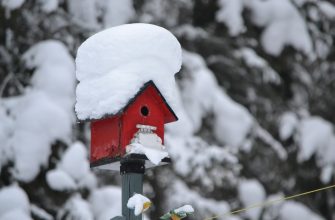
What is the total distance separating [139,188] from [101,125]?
43 centimetres

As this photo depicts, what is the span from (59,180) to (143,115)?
2.11 m

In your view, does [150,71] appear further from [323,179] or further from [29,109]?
[323,179]

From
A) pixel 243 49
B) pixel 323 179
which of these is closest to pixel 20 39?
pixel 243 49

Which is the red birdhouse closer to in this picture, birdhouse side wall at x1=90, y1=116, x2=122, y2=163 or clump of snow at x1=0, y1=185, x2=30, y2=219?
birdhouse side wall at x1=90, y1=116, x2=122, y2=163

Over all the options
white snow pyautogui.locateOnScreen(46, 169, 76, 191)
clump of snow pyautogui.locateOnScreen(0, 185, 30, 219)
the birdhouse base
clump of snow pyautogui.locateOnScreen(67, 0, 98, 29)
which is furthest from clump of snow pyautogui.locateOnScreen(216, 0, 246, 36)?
the birdhouse base

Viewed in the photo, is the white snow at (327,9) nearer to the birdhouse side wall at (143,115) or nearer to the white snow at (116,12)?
the white snow at (116,12)

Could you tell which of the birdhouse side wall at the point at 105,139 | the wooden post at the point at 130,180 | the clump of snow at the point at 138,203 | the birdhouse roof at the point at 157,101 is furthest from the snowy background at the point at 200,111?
the clump of snow at the point at 138,203

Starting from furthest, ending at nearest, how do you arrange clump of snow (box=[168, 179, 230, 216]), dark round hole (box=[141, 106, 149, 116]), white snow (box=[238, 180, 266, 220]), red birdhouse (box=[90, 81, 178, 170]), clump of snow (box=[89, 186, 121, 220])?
white snow (box=[238, 180, 266, 220]), clump of snow (box=[168, 179, 230, 216]), clump of snow (box=[89, 186, 121, 220]), dark round hole (box=[141, 106, 149, 116]), red birdhouse (box=[90, 81, 178, 170])

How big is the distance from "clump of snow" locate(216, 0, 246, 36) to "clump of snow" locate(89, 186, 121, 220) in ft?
8.32

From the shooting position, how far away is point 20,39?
591cm

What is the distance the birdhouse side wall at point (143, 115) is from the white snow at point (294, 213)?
4934 mm

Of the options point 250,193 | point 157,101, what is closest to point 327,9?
point 250,193

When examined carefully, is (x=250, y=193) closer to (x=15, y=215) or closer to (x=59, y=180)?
(x=59, y=180)

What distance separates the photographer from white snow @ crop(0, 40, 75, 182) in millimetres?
5113
